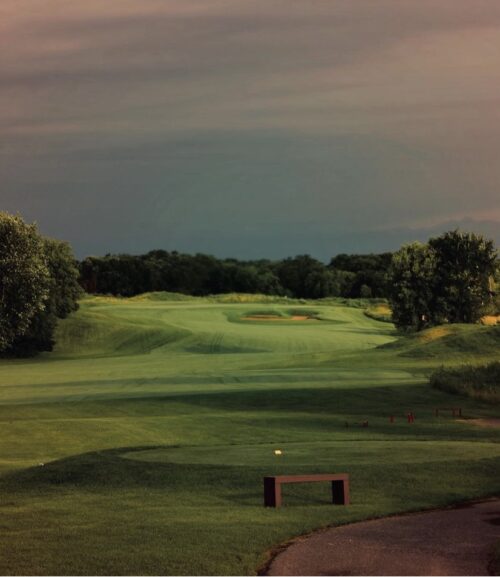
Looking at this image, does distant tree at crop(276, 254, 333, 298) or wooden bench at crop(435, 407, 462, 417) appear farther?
distant tree at crop(276, 254, 333, 298)

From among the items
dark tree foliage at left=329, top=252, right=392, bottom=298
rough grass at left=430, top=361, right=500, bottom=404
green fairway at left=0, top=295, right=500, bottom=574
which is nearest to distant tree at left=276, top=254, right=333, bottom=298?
dark tree foliage at left=329, top=252, right=392, bottom=298

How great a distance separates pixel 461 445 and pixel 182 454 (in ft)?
21.9

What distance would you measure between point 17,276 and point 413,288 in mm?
35780

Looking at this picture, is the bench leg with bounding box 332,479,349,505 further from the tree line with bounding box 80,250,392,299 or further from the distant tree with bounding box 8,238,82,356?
the tree line with bounding box 80,250,392,299

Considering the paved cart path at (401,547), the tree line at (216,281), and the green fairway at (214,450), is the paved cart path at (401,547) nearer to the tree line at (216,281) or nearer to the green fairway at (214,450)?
the green fairway at (214,450)

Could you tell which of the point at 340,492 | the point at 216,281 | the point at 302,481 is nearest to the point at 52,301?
the point at 302,481

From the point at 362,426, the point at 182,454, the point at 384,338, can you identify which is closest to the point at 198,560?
the point at 182,454

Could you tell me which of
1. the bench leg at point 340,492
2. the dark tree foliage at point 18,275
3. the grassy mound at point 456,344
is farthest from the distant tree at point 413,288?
the bench leg at point 340,492

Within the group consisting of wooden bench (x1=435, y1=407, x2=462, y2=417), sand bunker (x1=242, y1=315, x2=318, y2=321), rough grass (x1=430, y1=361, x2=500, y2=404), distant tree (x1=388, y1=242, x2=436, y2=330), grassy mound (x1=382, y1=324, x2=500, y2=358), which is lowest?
wooden bench (x1=435, y1=407, x2=462, y2=417)

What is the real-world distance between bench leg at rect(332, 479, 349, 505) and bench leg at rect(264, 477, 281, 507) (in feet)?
3.05

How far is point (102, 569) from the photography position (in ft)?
44.1

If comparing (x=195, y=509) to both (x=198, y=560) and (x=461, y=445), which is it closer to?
(x=198, y=560)

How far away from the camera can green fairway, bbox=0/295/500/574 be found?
1525 cm

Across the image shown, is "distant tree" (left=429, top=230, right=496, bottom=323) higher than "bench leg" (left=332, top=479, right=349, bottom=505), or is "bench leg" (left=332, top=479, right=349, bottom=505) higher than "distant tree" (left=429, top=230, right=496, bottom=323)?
"distant tree" (left=429, top=230, right=496, bottom=323)
